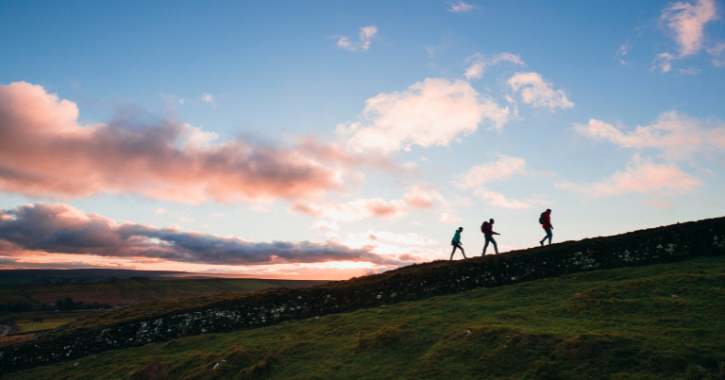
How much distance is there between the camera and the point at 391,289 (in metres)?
18.0

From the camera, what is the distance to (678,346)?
7727 millimetres

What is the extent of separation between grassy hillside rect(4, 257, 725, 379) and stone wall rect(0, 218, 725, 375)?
0.93m

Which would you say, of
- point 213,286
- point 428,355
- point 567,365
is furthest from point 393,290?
point 213,286

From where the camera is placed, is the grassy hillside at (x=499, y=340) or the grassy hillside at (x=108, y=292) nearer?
the grassy hillside at (x=499, y=340)

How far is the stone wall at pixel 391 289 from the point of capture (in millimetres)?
16859

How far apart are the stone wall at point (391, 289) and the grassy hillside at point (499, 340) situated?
928mm

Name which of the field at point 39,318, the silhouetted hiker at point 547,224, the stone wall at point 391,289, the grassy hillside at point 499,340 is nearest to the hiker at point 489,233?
the stone wall at point 391,289

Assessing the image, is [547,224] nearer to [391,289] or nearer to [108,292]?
[391,289]

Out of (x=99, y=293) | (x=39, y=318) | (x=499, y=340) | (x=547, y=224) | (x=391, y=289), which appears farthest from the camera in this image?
(x=99, y=293)

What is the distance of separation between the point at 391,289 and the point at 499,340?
28.8 feet

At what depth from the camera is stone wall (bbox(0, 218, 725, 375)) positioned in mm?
16859

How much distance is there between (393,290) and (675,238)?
14.1m

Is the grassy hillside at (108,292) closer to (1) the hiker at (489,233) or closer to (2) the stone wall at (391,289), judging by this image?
(2) the stone wall at (391,289)

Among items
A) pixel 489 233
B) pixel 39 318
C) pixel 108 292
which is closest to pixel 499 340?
pixel 489 233
